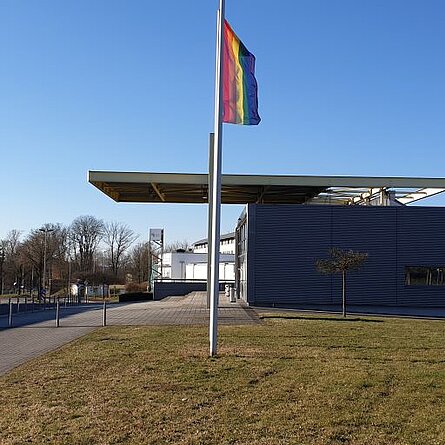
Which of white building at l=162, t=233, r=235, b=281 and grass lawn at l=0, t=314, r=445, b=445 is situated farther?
white building at l=162, t=233, r=235, b=281

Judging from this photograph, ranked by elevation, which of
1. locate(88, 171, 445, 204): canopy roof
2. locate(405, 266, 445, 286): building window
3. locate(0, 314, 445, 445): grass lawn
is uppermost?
locate(88, 171, 445, 204): canopy roof

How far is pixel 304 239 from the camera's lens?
3284 centimetres

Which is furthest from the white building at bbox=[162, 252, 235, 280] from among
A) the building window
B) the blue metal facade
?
the building window

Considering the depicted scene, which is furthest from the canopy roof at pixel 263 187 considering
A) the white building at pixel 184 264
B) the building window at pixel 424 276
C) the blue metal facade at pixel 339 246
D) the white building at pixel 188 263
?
the white building at pixel 184 264

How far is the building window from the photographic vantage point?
33031 mm

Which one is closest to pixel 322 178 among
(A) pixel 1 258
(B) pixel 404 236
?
(B) pixel 404 236

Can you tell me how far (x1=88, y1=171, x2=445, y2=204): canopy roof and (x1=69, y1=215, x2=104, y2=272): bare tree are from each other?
58.4 meters

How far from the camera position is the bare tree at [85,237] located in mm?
96750

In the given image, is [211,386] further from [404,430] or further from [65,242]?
[65,242]

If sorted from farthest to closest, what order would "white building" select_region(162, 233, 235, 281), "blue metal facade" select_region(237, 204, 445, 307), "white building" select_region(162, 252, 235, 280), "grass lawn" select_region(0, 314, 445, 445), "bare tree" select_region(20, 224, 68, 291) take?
1. "bare tree" select_region(20, 224, 68, 291)
2. "white building" select_region(162, 252, 235, 280)
3. "white building" select_region(162, 233, 235, 281)
4. "blue metal facade" select_region(237, 204, 445, 307)
5. "grass lawn" select_region(0, 314, 445, 445)

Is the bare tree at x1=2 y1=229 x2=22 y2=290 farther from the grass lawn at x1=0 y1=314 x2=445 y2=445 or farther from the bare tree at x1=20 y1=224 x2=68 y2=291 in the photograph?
the grass lawn at x1=0 y1=314 x2=445 y2=445

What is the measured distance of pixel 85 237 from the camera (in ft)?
320

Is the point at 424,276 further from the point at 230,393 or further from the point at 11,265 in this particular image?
the point at 11,265

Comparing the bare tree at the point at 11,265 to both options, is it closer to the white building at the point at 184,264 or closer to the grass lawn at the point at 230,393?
the white building at the point at 184,264
